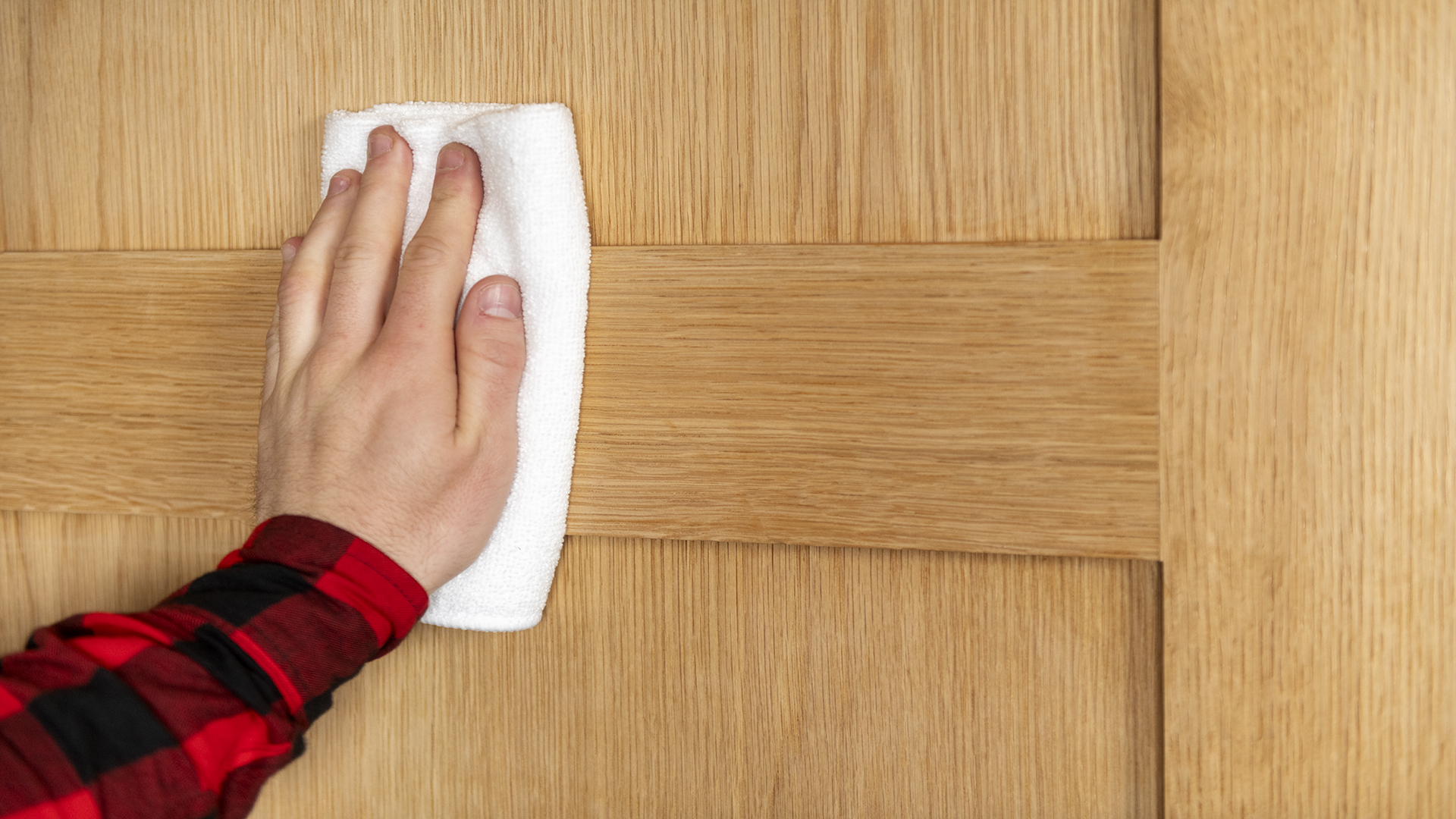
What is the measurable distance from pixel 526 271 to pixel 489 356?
0.05 meters

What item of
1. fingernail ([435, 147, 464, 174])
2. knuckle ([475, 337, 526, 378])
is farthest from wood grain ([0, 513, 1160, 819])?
fingernail ([435, 147, 464, 174])

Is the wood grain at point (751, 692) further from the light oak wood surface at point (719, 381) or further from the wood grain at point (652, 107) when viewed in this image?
the wood grain at point (652, 107)

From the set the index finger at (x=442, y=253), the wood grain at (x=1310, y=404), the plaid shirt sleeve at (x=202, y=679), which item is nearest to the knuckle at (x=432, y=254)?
the index finger at (x=442, y=253)

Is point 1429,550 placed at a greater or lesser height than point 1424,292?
lesser

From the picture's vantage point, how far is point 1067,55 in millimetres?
408

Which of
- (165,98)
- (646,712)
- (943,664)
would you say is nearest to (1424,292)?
(943,664)

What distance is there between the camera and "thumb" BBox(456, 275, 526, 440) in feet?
1.36

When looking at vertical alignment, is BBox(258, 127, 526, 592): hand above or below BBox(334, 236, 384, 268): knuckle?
below

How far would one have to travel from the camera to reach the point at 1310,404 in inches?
15.6

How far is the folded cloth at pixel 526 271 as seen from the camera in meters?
0.42

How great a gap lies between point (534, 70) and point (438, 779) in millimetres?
400

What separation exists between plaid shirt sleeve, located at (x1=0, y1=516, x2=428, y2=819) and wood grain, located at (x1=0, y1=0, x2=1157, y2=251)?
20 centimetres

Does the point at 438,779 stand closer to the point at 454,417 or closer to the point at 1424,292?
the point at 454,417

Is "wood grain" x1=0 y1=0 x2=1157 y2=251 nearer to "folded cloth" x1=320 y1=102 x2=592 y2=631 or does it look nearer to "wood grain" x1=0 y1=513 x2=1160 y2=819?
"folded cloth" x1=320 y1=102 x2=592 y2=631
